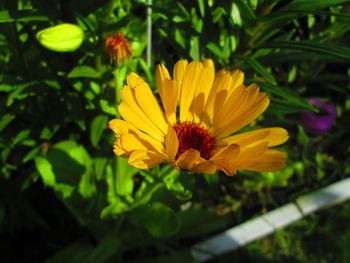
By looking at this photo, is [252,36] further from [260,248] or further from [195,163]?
[260,248]

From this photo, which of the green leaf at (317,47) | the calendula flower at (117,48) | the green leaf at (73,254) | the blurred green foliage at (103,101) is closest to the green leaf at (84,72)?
the blurred green foliage at (103,101)

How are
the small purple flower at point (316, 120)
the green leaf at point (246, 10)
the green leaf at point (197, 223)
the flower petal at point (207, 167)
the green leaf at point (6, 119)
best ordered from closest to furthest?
1. the flower petal at point (207, 167)
2. the green leaf at point (246, 10)
3. the green leaf at point (6, 119)
4. the green leaf at point (197, 223)
5. the small purple flower at point (316, 120)

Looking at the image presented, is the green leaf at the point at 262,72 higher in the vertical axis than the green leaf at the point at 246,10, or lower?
lower

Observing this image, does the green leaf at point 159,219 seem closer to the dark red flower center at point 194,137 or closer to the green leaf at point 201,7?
the dark red flower center at point 194,137

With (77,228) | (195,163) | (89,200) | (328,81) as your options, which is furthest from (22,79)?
(328,81)

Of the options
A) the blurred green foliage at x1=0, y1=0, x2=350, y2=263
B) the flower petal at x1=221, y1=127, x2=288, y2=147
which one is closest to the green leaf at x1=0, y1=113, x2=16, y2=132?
the blurred green foliage at x1=0, y1=0, x2=350, y2=263

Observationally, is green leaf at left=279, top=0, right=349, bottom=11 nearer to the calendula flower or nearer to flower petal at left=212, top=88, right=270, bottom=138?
flower petal at left=212, top=88, right=270, bottom=138

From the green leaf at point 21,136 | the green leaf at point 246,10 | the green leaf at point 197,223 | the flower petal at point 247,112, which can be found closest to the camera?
the flower petal at point 247,112

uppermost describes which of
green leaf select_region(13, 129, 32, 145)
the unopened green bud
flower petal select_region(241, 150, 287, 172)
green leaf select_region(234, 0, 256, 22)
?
green leaf select_region(234, 0, 256, 22)
